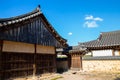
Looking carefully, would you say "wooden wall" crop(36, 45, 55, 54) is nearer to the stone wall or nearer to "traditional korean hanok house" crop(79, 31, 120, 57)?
the stone wall

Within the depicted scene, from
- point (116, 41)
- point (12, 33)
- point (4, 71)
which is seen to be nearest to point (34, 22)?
point (12, 33)

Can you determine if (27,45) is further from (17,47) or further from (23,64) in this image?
(23,64)

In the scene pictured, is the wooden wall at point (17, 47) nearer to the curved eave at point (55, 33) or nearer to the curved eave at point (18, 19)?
the curved eave at point (18, 19)

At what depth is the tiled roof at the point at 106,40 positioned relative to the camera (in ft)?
93.9

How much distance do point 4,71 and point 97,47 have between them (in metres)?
18.9

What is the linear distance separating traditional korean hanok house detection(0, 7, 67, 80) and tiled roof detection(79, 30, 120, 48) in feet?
33.0

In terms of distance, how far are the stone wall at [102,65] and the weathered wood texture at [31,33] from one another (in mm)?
8607

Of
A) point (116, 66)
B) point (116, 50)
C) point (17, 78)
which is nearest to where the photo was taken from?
point (17, 78)

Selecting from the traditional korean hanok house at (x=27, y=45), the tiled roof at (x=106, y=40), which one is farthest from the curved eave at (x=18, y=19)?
the tiled roof at (x=106, y=40)

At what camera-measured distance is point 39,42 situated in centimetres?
1806

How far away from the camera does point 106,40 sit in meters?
30.5

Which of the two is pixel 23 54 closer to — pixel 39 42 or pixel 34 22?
pixel 39 42

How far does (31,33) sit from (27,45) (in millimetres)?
1457

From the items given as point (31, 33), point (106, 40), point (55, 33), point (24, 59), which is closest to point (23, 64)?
point (24, 59)
